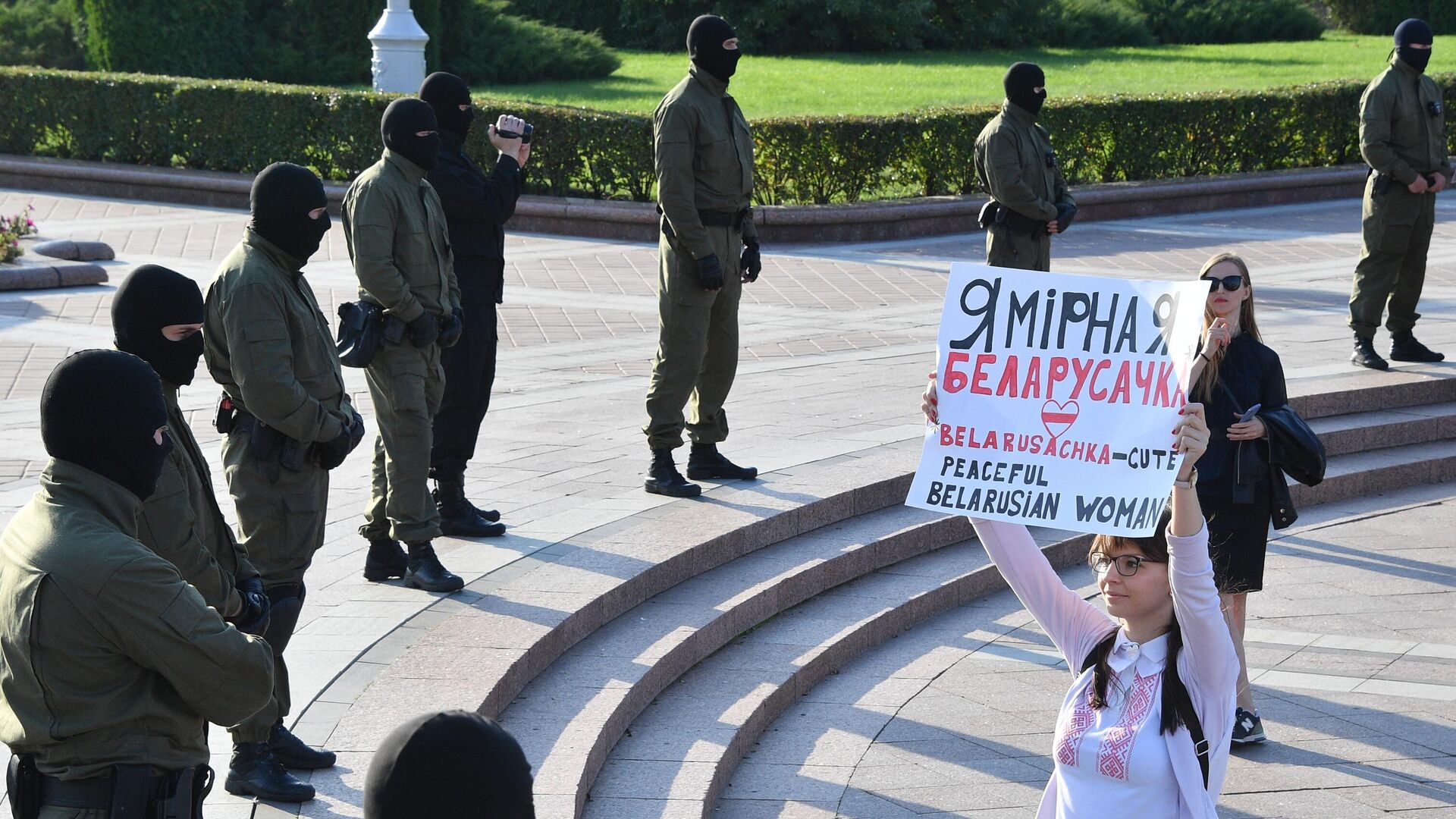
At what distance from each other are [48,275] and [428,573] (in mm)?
8272

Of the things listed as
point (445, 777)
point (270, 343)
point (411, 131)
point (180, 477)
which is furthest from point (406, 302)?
point (445, 777)

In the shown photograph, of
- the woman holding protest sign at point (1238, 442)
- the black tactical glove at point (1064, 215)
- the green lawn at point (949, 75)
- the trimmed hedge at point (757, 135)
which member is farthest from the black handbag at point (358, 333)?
the green lawn at point (949, 75)

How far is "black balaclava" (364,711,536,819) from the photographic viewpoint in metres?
1.87

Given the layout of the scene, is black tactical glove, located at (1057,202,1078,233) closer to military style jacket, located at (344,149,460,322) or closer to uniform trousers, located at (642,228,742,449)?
uniform trousers, located at (642,228,742,449)

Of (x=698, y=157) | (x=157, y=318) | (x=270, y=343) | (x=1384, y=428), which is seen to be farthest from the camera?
(x=1384, y=428)

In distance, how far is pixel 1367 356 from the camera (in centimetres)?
1023

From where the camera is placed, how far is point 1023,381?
3650 millimetres

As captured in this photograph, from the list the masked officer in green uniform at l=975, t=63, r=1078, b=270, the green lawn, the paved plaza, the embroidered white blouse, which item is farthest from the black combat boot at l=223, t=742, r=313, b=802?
A: the green lawn

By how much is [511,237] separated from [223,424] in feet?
36.7

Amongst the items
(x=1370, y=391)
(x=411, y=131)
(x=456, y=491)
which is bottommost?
(x=456, y=491)

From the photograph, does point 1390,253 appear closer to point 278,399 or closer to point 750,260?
point 750,260

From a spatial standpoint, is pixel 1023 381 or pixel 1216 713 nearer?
pixel 1216 713

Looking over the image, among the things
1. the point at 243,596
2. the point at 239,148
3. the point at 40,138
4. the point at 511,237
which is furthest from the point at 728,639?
the point at 40,138

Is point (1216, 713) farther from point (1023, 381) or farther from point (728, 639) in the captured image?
point (728, 639)
